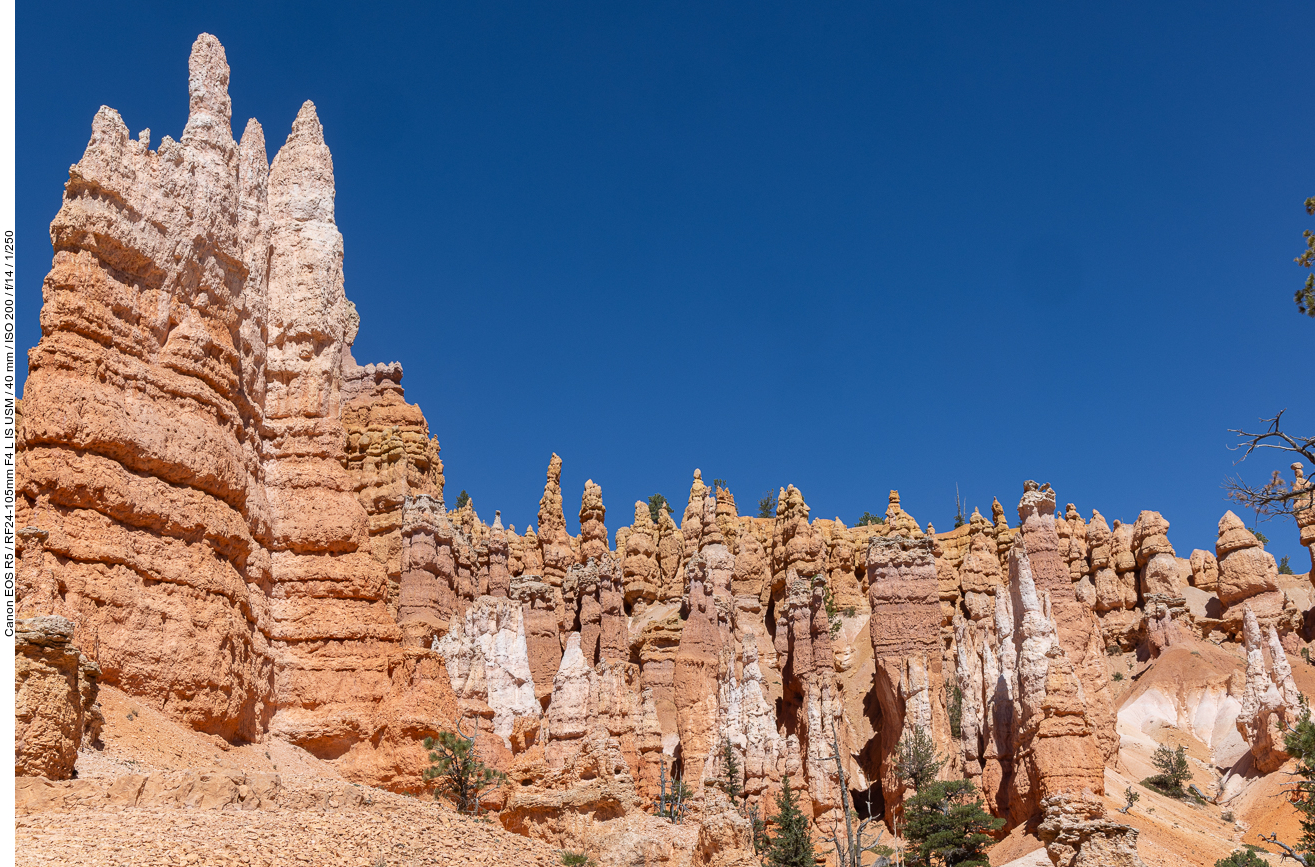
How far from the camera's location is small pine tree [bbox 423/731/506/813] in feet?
64.0

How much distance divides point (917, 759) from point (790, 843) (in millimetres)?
10427

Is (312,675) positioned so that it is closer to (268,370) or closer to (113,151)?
(268,370)

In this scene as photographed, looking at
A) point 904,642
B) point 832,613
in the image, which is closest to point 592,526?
point 832,613

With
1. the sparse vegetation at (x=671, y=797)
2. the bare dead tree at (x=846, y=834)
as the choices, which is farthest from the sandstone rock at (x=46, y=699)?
the sparse vegetation at (x=671, y=797)

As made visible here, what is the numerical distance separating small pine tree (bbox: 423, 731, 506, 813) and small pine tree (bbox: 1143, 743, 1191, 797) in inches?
1065

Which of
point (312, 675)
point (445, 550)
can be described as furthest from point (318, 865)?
point (445, 550)

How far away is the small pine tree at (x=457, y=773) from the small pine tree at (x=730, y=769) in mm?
16177

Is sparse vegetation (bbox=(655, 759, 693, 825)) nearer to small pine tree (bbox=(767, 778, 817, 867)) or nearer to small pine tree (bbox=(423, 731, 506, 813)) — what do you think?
small pine tree (bbox=(767, 778, 817, 867))

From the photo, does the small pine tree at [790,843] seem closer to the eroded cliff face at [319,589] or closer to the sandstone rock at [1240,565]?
the eroded cliff face at [319,589]

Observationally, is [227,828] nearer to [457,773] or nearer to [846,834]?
[457,773]

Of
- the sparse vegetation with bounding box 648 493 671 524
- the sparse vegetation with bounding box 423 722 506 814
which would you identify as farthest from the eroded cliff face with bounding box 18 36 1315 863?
the sparse vegetation with bounding box 648 493 671 524

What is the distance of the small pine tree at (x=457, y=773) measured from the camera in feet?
64.0

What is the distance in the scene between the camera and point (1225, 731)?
46.6m

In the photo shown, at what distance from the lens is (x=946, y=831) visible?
1135 inches
